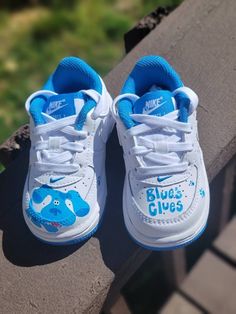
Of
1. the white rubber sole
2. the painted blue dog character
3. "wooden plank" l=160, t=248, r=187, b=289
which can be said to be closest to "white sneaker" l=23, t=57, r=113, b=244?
the painted blue dog character

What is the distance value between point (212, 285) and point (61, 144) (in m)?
0.94

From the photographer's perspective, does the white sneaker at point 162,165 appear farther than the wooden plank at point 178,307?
No

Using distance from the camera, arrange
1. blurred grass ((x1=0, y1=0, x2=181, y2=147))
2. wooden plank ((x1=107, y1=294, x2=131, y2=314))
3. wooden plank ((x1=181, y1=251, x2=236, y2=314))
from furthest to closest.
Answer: blurred grass ((x1=0, y1=0, x2=181, y2=147)), wooden plank ((x1=181, y1=251, x2=236, y2=314)), wooden plank ((x1=107, y1=294, x2=131, y2=314))

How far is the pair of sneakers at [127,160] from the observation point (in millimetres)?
1084

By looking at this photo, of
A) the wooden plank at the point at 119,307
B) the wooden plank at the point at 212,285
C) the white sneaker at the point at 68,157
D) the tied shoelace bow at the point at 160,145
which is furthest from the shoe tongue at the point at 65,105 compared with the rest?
the wooden plank at the point at 212,285

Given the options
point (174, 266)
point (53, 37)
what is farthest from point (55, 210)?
point (53, 37)

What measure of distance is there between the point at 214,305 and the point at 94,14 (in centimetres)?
167

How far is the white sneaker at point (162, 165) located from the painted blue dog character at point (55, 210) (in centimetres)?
12

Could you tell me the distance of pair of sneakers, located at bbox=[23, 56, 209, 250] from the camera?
108 centimetres

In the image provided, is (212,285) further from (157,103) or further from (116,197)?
(157,103)

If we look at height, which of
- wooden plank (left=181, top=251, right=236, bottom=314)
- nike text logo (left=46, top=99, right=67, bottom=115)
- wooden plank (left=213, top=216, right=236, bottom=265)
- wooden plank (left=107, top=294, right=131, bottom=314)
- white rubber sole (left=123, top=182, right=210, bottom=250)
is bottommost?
wooden plank (left=181, top=251, right=236, bottom=314)

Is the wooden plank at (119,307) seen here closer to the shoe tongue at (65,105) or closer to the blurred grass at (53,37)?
the shoe tongue at (65,105)

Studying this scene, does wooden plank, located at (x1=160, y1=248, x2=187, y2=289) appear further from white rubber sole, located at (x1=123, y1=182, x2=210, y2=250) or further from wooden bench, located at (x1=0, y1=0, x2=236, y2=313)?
white rubber sole, located at (x1=123, y1=182, x2=210, y2=250)

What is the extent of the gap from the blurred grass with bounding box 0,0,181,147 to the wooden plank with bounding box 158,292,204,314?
42.1 inches
